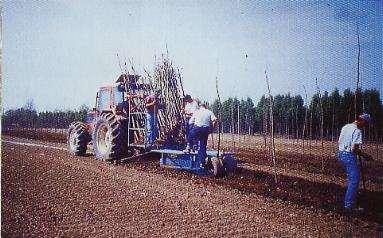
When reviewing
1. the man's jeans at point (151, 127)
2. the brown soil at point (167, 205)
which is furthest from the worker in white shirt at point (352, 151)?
the man's jeans at point (151, 127)

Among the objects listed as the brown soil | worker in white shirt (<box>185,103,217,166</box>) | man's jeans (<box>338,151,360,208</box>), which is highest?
worker in white shirt (<box>185,103,217,166</box>)

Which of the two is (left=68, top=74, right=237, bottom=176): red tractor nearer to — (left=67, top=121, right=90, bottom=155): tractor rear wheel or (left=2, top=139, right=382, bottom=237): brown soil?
(left=2, top=139, right=382, bottom=237): brown soil

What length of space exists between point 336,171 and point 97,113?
524 centimetres

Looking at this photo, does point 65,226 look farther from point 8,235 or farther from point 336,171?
point 336,171

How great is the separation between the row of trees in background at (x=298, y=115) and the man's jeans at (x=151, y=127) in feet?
6.58

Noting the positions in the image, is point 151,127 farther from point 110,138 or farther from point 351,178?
point 351,178

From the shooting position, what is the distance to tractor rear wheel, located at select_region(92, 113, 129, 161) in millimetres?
7230

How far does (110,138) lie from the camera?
A: 23.9 ft

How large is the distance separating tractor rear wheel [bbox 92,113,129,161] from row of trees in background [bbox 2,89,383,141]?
1.52 m

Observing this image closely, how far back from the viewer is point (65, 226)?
370 cm

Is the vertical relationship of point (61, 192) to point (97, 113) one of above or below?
below

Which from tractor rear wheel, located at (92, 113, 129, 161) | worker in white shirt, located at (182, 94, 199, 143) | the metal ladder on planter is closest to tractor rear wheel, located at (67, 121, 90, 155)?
tractor rear wheel, located at (92, 113, 129, 161)

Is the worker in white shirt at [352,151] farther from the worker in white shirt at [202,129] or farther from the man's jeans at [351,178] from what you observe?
the worker in white shirt at [202,129]

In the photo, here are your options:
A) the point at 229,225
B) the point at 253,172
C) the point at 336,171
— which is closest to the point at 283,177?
the point at 253,172
